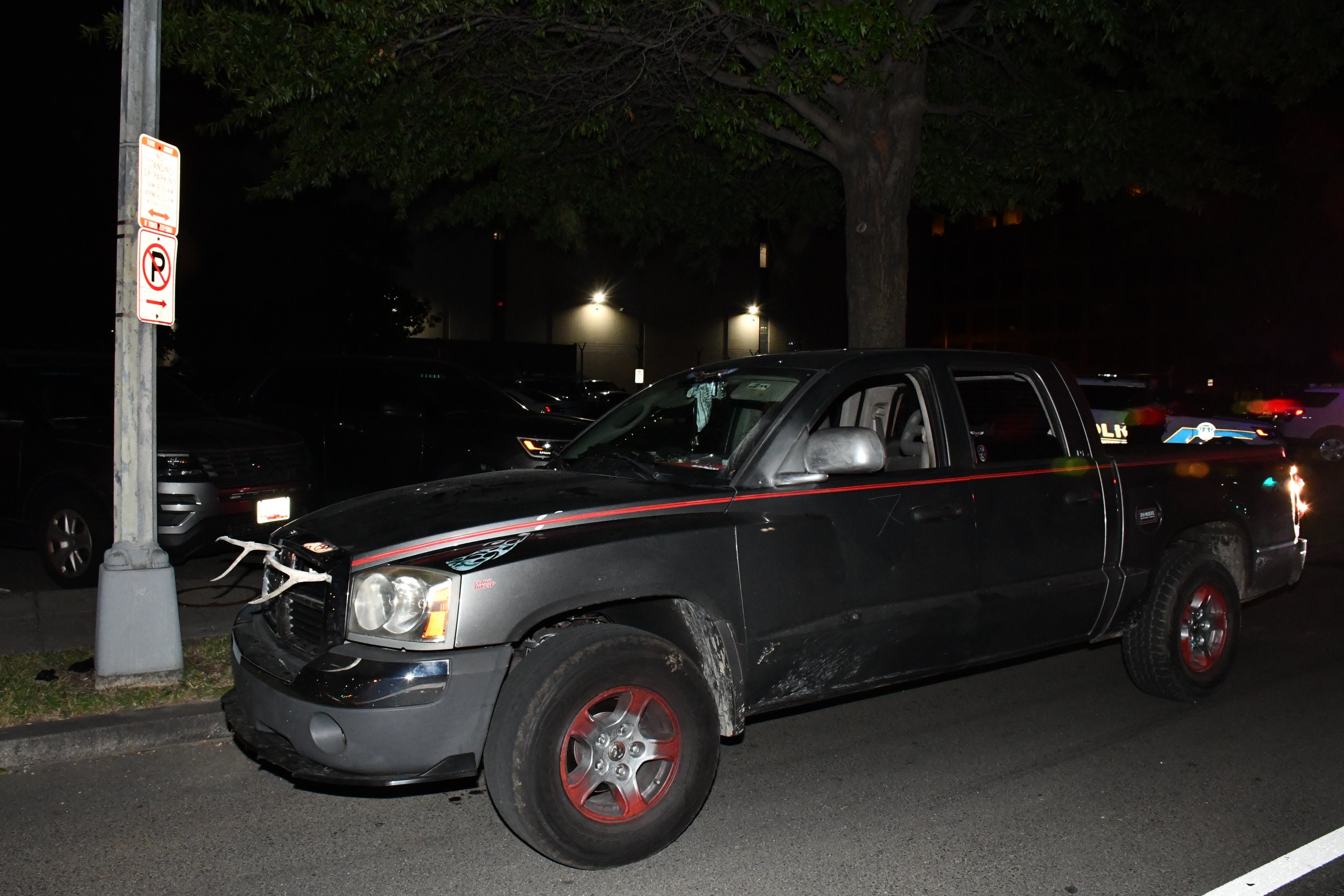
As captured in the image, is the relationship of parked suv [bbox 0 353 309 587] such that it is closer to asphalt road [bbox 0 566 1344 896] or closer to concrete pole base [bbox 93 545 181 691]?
concrete pole base [bbox 93 545 181 691]

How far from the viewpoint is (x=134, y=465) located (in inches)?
220

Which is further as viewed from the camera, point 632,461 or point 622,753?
point 632,461

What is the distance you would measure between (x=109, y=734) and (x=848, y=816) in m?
3.40

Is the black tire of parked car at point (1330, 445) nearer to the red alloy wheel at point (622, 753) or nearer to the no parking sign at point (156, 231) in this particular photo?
the red alloy wheel at point (622, 753)

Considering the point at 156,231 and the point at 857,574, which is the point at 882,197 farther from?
the point at 156,231

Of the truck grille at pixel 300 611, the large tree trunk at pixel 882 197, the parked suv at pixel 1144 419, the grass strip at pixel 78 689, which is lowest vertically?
the grass strip at pixel 78 689

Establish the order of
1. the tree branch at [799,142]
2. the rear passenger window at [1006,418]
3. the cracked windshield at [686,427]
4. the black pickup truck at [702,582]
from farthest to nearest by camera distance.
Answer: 1. the tree branch at [799,142]
2. the rear passenger window at [1006,418]
3. the cracked windshield at [686,427]
4. the black pickup truck at [702,582]

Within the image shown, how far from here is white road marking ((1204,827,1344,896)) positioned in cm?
370

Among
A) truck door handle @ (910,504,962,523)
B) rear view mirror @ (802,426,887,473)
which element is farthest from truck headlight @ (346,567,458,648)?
truck door handle @ (910,504,962,523)

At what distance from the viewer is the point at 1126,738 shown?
210 inches

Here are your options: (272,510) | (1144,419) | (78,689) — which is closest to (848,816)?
(78,689)

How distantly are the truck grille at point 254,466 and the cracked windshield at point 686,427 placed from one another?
3.78 metres

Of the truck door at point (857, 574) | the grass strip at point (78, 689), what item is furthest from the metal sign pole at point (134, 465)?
the truck door at point (857, 574)

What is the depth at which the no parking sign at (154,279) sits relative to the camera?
5.46 metres
